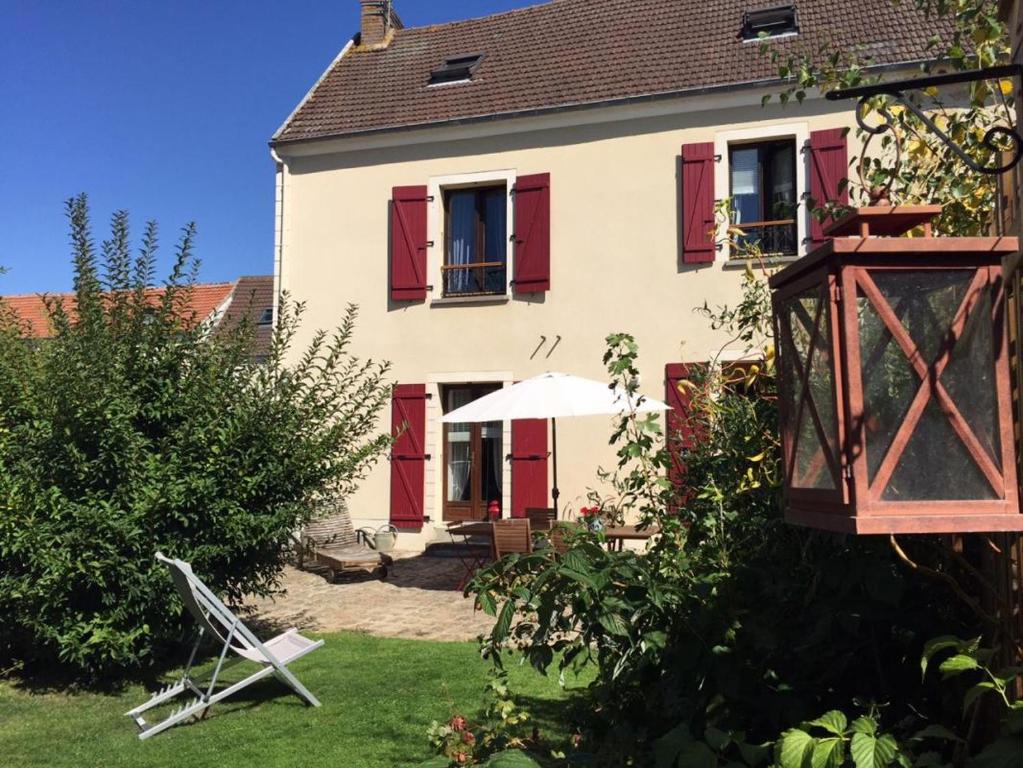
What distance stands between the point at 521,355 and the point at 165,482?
6.43 meters

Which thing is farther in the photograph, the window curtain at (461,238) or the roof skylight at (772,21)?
the window curtain at (461,238)

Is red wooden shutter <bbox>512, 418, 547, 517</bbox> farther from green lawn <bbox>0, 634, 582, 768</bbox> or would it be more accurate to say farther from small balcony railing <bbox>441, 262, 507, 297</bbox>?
green lawn <bbox>0, 634, 582, 768</bbox>

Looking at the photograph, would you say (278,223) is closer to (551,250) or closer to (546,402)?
(551,250)

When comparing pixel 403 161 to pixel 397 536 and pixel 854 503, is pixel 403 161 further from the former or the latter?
pixel 854 503

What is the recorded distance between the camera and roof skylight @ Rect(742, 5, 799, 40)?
1142cm

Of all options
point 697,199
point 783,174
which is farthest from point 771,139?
point 697,199

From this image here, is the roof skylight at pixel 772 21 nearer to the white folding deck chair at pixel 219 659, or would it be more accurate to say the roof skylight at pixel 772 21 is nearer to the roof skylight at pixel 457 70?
the roof skylight at pixel 457 70

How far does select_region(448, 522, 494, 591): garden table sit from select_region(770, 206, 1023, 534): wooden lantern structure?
6099 mm

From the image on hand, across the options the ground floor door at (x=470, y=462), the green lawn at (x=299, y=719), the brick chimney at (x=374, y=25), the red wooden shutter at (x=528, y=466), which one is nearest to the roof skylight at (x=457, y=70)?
the brick chimney at (x=374, y=25)

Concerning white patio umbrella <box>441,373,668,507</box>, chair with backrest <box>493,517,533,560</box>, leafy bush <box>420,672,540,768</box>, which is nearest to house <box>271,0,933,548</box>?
white patio umbrella <box>441,373,668,507</box>

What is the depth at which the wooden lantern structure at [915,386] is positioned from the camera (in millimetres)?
1674

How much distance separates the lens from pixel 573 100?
11.3 m

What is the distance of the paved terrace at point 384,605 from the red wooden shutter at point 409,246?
3.83 m

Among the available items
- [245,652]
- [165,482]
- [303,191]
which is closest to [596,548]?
[245,652]
